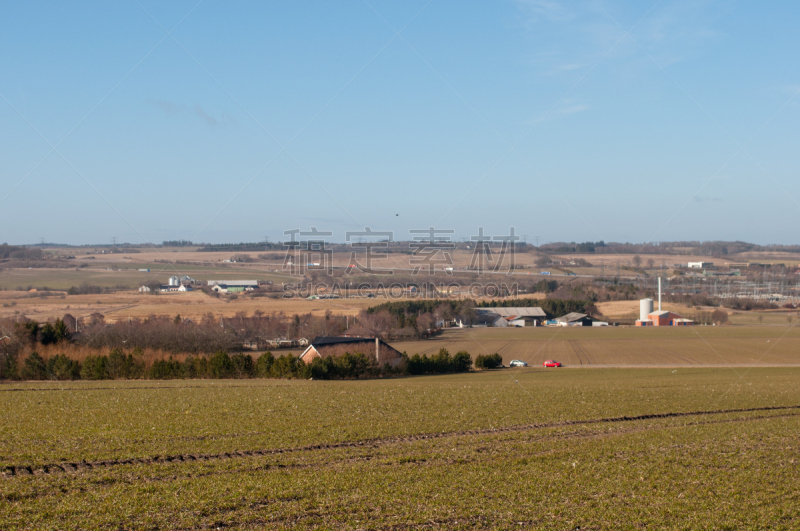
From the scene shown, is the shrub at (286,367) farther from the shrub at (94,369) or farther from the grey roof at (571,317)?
the grey roof at (571,317)

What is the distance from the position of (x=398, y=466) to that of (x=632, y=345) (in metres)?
54.4

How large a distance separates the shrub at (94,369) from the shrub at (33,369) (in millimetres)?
2273

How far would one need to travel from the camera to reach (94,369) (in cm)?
3644

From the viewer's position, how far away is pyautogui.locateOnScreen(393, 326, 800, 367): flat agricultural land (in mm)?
48812

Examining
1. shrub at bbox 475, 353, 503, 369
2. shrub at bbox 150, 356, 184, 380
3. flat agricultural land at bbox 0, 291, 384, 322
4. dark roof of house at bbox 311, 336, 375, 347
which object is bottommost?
shrub at bbox 475, 353, 503, 369

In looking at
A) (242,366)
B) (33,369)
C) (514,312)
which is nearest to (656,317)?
(514,312)

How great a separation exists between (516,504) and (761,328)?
7137 cm

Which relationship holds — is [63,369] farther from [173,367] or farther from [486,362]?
[486,362]

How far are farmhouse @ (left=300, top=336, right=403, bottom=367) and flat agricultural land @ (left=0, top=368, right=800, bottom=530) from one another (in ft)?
75.8

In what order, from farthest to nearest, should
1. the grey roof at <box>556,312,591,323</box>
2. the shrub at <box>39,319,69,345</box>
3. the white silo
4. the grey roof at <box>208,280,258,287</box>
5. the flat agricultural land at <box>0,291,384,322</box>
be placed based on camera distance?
the grey roof at <box>556,312,591,323</box> < the white silo < the grey roof at <box>208,280,258,287</box> < the flat agricultural land at <box>0,291,384,322</box> < the shrub at <box>39,319,69,345</box>

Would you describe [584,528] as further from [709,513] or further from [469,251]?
[469,251]

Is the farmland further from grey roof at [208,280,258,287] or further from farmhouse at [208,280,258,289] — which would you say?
grey roof at [208,280,258,287]

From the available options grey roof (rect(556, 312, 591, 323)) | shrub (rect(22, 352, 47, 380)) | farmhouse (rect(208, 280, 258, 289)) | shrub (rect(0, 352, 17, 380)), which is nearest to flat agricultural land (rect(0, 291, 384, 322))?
farmhouse (rect(208, 280, 258, 289))

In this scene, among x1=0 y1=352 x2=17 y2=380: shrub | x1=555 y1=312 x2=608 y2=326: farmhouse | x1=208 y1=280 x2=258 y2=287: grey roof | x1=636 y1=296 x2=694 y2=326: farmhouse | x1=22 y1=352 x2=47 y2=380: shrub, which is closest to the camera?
x1=0 y1=352 x2=17 y2=380: shrub
